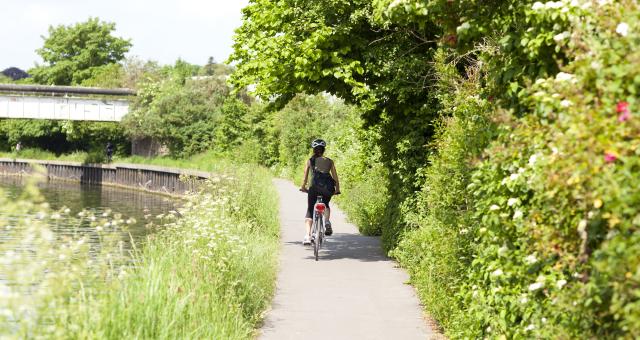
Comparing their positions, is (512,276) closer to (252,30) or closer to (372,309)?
(372,309)

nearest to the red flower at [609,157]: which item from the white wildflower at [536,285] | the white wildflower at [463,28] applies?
the white wildflower at [536,285]

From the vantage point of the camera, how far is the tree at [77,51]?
102 m

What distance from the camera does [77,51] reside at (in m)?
104

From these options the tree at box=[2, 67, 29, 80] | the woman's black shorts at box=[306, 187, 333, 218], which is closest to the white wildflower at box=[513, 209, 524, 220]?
the woman's black shorts at box=[306, 187, 333, 218]

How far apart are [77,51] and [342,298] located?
322 ft

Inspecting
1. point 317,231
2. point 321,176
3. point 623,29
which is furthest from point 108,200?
point 623,29

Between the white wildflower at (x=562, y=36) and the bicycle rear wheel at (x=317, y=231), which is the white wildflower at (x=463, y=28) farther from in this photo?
the bicycle rear wheel at (x=317, y=231)

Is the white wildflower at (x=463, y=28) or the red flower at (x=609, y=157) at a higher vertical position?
the white wildflower at (x=463, y=28)

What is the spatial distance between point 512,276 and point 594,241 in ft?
5.12

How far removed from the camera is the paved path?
31.0 feet

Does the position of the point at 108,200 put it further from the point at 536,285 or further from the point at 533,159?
the point at 533,159

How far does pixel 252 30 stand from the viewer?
54.8 feet

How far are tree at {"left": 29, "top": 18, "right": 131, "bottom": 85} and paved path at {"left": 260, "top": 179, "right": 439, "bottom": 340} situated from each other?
89.4m

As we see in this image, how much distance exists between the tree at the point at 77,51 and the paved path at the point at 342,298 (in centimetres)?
Answer: 8940
